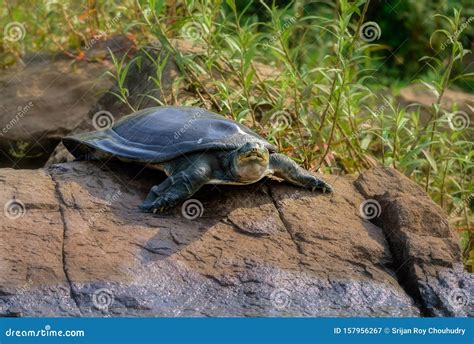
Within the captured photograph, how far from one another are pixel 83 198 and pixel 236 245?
94cm

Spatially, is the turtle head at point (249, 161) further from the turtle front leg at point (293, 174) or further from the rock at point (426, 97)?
the rock at point (426, 97)

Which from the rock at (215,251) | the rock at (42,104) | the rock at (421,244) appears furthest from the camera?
the rock at (42,104)

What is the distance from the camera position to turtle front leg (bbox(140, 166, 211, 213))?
4492 millimetres

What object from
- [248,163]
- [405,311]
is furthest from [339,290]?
[248,163]

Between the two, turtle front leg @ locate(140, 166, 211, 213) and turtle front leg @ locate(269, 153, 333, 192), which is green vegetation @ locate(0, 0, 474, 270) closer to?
turtle front leg @ locate(269, 153, 333, 192)

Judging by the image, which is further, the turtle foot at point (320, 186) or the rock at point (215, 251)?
the turtle foot at point (320, 186)

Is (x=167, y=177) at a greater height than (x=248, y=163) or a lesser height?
lesser

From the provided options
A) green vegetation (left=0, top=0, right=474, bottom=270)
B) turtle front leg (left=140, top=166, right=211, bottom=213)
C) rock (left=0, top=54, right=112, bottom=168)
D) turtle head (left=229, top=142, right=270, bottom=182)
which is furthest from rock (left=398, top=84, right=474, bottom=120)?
turtle front leg (left=140, top=166, right=211, bottom=213)

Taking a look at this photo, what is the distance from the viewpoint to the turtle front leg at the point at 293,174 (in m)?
4.80

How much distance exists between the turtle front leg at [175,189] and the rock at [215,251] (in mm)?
69

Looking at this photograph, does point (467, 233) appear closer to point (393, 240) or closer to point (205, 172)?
point (393, 240)

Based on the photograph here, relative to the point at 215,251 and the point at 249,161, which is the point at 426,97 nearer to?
the point at 249,161

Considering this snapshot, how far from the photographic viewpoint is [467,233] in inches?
229

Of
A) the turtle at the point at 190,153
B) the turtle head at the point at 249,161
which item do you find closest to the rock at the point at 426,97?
the turtle at the point at 190,153
